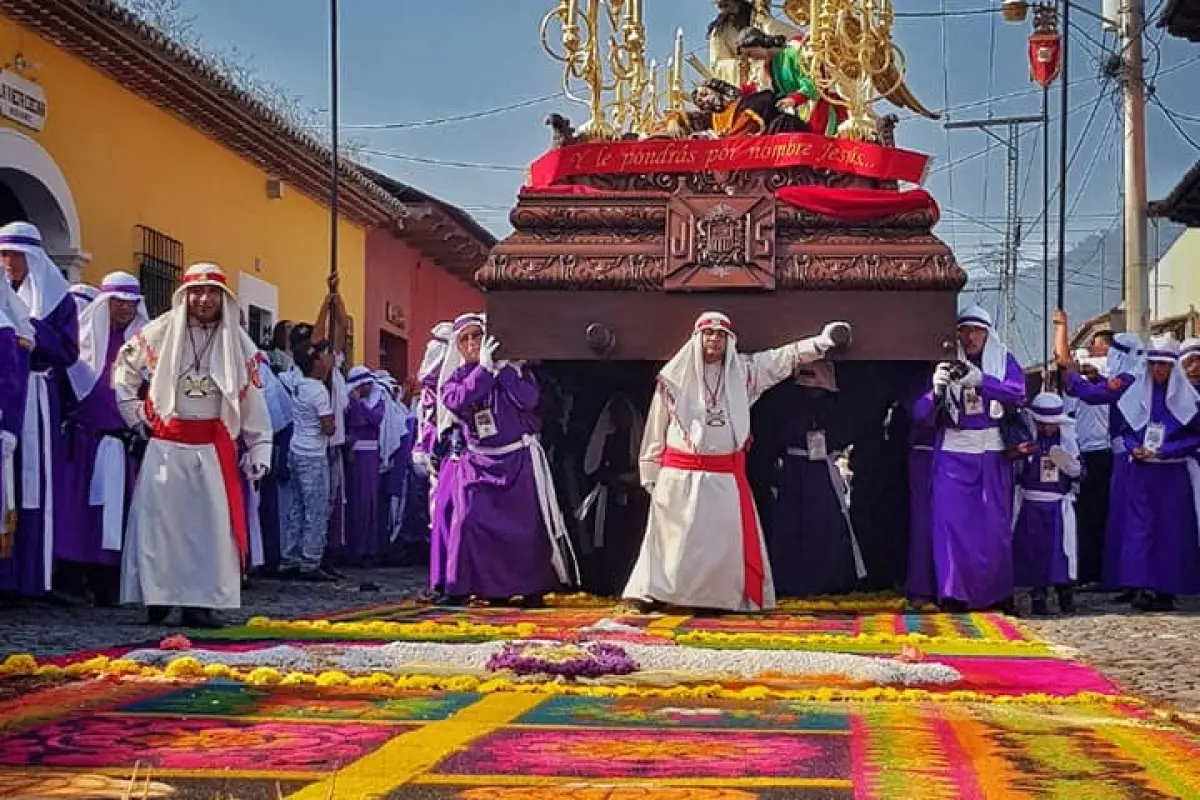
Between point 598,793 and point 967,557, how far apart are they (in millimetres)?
5188

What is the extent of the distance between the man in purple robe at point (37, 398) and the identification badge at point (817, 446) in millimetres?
3955

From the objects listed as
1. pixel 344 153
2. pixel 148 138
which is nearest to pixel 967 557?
pixel 148 138

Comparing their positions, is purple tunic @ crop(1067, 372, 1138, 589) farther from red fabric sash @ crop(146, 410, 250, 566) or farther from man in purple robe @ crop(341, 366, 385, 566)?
man in purple robe @ crop(341, 366, 385, 566)

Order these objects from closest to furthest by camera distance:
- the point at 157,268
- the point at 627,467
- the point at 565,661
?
the point at 565,661, the point at 627,467, the point at 157,268

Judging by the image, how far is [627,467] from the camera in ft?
30.6

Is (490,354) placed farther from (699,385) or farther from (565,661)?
(565,661)

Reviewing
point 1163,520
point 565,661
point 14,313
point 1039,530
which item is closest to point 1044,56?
point 1163,520

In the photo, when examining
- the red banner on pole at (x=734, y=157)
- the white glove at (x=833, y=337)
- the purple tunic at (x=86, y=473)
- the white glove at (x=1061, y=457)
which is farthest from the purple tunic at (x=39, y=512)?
the white glove at (x=1061, y=457)

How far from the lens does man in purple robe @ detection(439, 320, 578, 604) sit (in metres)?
8.47

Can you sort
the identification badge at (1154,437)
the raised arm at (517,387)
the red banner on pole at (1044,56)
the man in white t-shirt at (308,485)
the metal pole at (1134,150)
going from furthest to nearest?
the red banner on pole at (1044,56)
the metal pole at (1134,150)
the man in white t-shirt at (308,485)
the identification badge at (1154,437)
the raised arm at (517,387)

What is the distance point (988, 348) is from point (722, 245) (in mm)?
1453

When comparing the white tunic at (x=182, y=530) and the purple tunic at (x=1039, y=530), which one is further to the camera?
the purple tunic at (x=1039, y=530)

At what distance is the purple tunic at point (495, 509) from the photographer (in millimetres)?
8469

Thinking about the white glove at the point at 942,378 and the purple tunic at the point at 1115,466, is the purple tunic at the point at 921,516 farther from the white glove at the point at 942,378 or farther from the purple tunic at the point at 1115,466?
the purple tunic at the point at 1115,466
